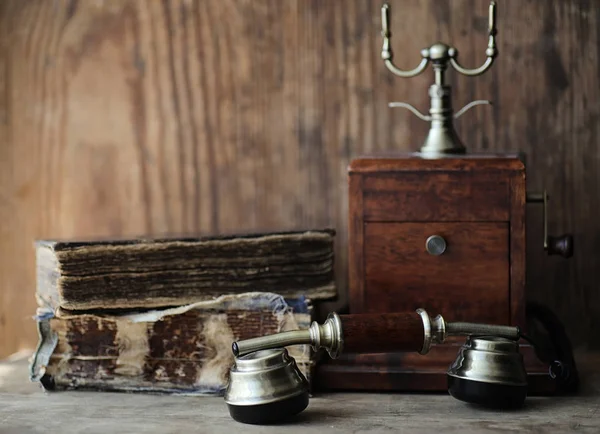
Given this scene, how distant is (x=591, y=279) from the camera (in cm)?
128

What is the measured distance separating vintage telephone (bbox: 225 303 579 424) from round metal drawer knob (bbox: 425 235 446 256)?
0.41 feet

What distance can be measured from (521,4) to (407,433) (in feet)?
2.30

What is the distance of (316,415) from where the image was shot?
Answer: 2.97 feet

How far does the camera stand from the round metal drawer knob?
1014 mm

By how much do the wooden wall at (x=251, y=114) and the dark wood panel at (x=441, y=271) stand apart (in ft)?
0.93

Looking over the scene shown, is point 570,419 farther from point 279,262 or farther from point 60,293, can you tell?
point 60,293

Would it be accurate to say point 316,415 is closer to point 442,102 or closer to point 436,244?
point 436,244

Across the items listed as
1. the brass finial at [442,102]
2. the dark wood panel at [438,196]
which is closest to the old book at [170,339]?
the dark wood panel at [438,196]

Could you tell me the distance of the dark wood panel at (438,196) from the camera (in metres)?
1.00

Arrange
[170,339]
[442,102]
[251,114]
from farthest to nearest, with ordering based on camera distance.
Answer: [251,114]
[442,102]
[170,339]

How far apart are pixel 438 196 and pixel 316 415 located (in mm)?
287

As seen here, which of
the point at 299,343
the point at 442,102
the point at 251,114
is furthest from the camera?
the point at 251,114

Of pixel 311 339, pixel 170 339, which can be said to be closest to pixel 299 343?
pixel 311 339

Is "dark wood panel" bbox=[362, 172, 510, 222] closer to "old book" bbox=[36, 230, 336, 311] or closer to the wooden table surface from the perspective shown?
"old book" bbox=[36, 230, 336, 311]
